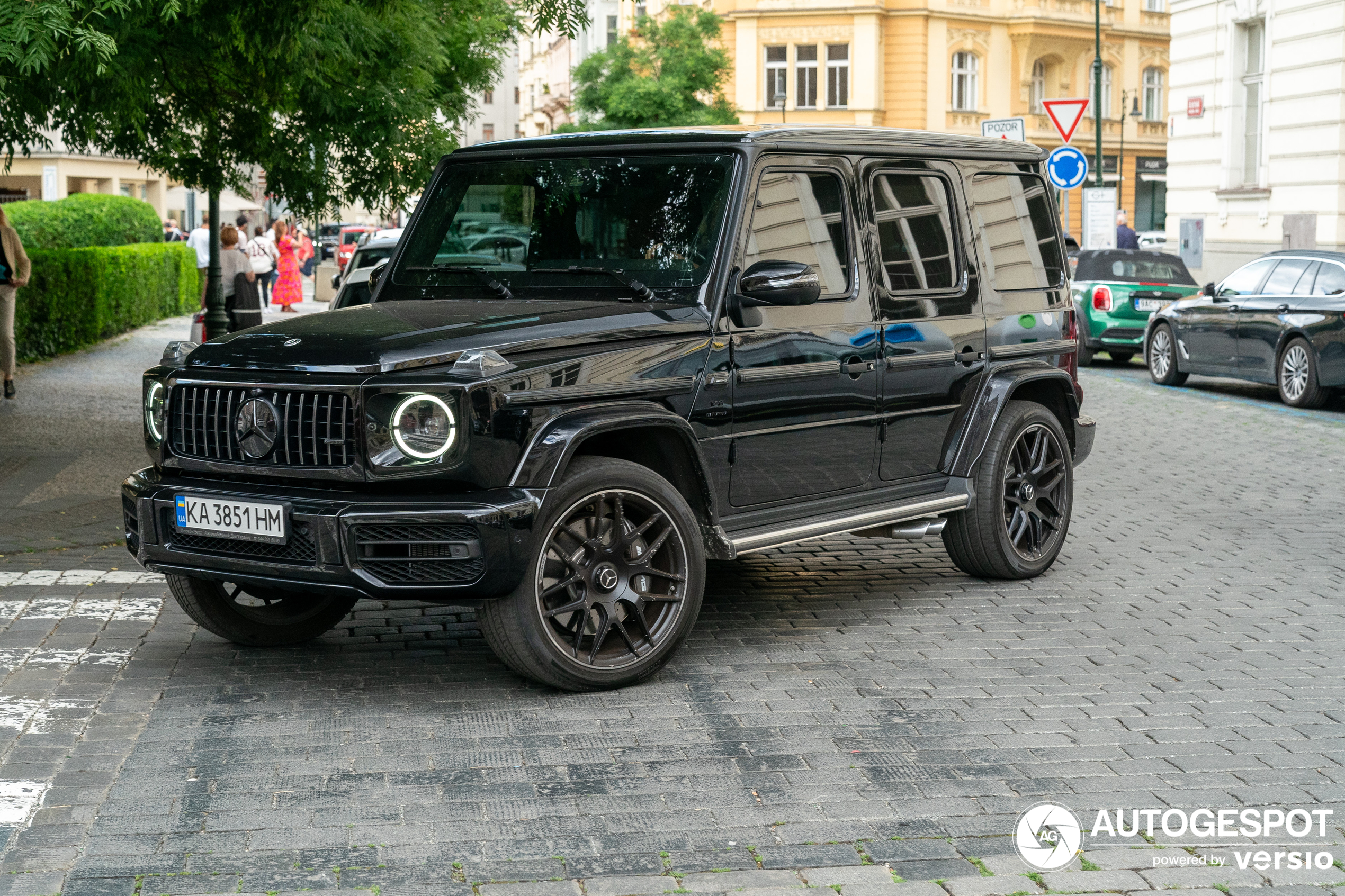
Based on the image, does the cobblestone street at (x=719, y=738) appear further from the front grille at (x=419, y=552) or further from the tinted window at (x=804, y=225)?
the tinted window at (x=804, y=225)

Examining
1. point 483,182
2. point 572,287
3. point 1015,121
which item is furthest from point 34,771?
point 1015,121

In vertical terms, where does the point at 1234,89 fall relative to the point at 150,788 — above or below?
above

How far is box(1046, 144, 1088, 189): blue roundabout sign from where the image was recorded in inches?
798

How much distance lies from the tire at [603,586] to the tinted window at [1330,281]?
1255 cm

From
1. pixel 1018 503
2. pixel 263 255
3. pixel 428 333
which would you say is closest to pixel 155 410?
pixel 428 333

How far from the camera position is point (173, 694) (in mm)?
5840

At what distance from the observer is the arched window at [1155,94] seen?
2579 inches

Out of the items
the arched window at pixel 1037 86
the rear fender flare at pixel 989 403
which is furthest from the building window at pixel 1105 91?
the rear fender flare at pixel 989 403

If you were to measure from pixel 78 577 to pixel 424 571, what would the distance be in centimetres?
335

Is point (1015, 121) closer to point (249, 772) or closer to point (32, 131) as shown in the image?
point (32, 131)

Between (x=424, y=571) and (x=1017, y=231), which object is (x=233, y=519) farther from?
(x=1017, y=231)

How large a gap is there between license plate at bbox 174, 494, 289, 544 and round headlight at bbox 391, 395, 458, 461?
0.48 meters

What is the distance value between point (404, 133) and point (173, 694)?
24.2 feet

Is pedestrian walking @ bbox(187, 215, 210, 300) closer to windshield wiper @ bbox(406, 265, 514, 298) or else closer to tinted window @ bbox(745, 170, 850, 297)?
windshield wiper @ bbox(406, 265, 514, 298)
